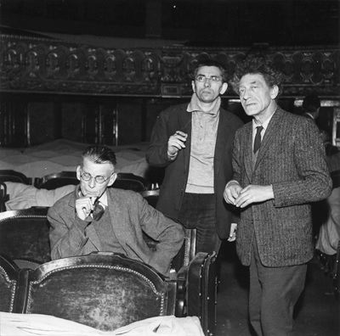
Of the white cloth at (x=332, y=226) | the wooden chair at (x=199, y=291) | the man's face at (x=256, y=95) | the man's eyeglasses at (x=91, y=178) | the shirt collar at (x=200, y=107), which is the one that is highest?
the man's face at (x=256, y=95)

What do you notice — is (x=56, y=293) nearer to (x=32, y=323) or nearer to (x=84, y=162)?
(x=32, y=323)

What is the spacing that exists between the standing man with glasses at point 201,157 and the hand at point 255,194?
799mm

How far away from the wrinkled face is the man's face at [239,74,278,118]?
0.67 meters

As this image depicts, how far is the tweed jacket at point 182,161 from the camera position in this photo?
3303 millimetres

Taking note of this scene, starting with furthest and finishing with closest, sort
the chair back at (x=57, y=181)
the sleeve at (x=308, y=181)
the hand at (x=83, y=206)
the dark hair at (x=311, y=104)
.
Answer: the dark hair at (x=311, y=104), the chair back at (x=57, y=181), the hand at (x=83, y=206), the sleeve at (x=308, y=181)

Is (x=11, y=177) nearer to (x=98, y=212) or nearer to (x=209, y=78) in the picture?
(x=209, y=78)

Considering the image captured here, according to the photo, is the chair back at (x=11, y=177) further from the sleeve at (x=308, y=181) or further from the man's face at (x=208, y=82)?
the sleeve at (x=308, y=181)

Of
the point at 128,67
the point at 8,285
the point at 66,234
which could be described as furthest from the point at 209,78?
the point at 128,67

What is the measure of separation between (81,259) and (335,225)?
2788mm

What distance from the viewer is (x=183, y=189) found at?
11.1 feet

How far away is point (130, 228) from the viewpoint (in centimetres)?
272

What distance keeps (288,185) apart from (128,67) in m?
7.17

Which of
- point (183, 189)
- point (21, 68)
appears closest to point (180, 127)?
point (183, 189)

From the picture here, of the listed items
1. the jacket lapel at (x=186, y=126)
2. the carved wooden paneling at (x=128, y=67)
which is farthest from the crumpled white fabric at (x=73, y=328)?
the carved wooden paneling at (x=128, y=67)
